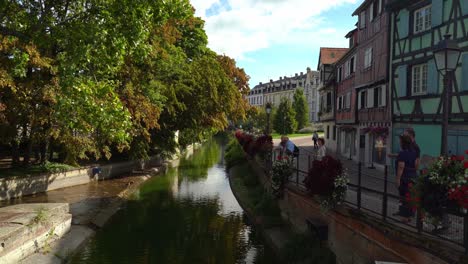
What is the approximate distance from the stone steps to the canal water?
3.78 ft

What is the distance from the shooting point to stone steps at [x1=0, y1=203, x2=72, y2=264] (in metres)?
10.8

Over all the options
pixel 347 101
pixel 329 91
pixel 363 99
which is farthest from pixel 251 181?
pixel 329 91

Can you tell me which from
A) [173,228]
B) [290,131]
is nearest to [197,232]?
[173,228]

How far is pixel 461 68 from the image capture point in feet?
51.5

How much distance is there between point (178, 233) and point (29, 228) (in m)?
5.71

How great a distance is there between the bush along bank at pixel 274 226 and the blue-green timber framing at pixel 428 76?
22.9 ft

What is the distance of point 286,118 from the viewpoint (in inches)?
3083

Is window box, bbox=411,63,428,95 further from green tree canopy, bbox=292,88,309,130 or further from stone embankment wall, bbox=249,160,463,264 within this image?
green tree canopy, bbox=292,88,309,130

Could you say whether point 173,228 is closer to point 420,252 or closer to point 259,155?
point 259,155

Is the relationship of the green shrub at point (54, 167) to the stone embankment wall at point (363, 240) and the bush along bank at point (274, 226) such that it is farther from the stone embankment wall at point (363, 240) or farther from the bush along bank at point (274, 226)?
the stone embankment wall at point (363, 240)

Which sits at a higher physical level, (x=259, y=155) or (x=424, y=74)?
(x=424, y=74)

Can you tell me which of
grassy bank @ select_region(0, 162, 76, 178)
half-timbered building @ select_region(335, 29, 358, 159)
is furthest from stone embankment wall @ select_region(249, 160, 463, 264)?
half-timbered building @ select_region(335, 29, 358, 159)

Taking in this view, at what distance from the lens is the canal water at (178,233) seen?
13.2 metres

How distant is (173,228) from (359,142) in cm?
1456
